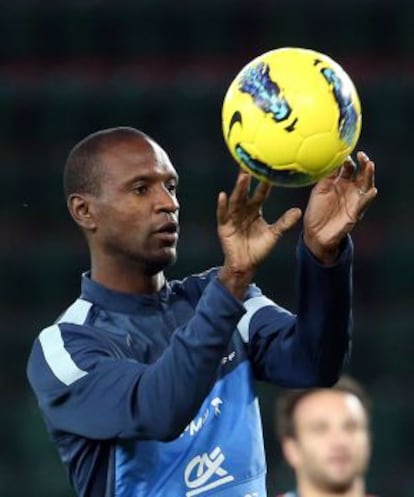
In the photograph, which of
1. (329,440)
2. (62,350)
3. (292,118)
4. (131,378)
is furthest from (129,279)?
(329,440)

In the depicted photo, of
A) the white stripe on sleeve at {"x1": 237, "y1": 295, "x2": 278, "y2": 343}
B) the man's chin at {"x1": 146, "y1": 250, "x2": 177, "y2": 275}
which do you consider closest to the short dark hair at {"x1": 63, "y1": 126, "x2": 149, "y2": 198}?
the man's chin at {"x1": 146, "y1": 250, "x2": 177, "y2": 275}

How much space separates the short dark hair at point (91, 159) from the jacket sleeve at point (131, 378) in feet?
1.08

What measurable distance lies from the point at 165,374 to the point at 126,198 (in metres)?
0.49

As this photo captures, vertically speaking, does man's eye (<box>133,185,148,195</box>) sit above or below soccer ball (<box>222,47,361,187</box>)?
below

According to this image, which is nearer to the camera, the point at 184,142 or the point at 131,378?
the point at 131,378

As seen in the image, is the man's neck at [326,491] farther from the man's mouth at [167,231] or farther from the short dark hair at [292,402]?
the man's mouth at [167,231]

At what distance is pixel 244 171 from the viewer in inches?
152

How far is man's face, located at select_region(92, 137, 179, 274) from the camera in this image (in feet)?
13.4

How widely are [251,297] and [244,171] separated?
526mm

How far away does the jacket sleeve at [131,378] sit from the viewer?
12.5 ft

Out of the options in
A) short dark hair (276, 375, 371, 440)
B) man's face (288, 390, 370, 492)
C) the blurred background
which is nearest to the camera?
man's face (288, 390, 370, 492)

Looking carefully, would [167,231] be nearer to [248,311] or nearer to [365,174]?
[248,311]

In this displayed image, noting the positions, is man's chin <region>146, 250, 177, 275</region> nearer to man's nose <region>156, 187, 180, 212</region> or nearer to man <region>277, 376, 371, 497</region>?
man's nose <region>156, 187, 180, 212</region>

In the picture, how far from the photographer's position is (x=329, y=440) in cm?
512
